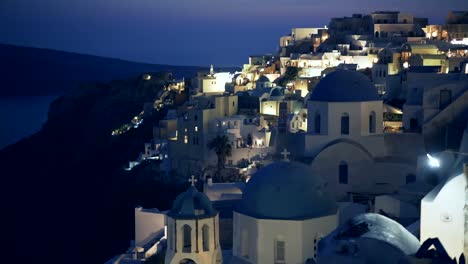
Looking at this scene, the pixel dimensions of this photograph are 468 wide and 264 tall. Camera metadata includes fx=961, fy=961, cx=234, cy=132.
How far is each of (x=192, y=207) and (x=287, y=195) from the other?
282cm

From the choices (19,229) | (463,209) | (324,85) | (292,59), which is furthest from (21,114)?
(463,209)

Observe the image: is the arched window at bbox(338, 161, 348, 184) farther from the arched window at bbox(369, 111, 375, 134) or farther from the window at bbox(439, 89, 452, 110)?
the window at bbox(439, 89, 452, 110)

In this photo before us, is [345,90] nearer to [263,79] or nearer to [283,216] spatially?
[283,216]

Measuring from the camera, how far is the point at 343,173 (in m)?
33.8

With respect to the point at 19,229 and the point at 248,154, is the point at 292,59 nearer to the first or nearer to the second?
A: the point at 248,154

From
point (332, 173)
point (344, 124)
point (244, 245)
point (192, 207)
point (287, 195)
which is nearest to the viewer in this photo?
point (287, 195)

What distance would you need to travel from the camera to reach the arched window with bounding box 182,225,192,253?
2756cm

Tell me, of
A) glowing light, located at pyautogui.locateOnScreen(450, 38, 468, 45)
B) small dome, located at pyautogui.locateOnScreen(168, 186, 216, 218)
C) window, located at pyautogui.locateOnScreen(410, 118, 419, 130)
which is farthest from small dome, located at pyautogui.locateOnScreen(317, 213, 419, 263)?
glowing light, located at pyautogui.locateOnScreen(450, 38, 468, 45)

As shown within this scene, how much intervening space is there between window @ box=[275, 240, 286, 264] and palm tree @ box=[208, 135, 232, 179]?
23.2 metres

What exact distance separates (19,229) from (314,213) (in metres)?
53.7

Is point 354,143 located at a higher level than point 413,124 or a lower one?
lower

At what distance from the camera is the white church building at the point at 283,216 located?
26.6 metres

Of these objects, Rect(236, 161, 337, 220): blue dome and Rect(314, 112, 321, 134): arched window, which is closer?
Rect(236, 161, 337, 220): blue dome

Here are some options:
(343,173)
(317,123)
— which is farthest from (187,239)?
(317,123)
